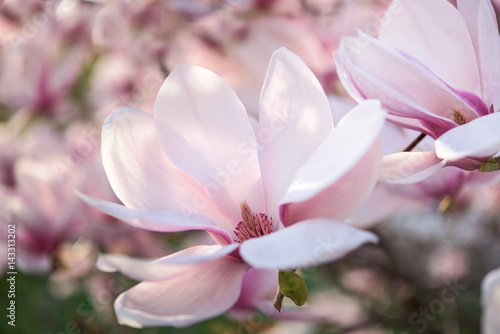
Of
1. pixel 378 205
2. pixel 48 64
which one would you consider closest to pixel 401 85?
pixel 378 205

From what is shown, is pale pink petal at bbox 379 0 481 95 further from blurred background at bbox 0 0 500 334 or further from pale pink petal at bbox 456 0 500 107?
blurred background at bbox 0 0 500 334

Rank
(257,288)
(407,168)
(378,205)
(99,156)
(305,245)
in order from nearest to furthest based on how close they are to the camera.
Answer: (305,245), (407,168), (378,205), (257,288), (99,156)

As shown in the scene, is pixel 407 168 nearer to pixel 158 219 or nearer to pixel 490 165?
pixel 490 165

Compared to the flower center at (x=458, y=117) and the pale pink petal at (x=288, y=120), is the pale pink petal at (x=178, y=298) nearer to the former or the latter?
the pale pink petal at (x=288, y=120)

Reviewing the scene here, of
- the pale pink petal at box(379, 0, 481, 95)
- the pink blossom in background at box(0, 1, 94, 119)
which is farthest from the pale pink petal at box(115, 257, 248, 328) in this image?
the pink blossom in background at box(0, 1, 94, 119)

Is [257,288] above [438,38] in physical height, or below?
→ below

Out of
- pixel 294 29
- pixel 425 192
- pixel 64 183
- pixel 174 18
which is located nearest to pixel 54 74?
pixel 174 18

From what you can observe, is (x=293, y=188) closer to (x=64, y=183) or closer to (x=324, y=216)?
(x=324, y=216)
